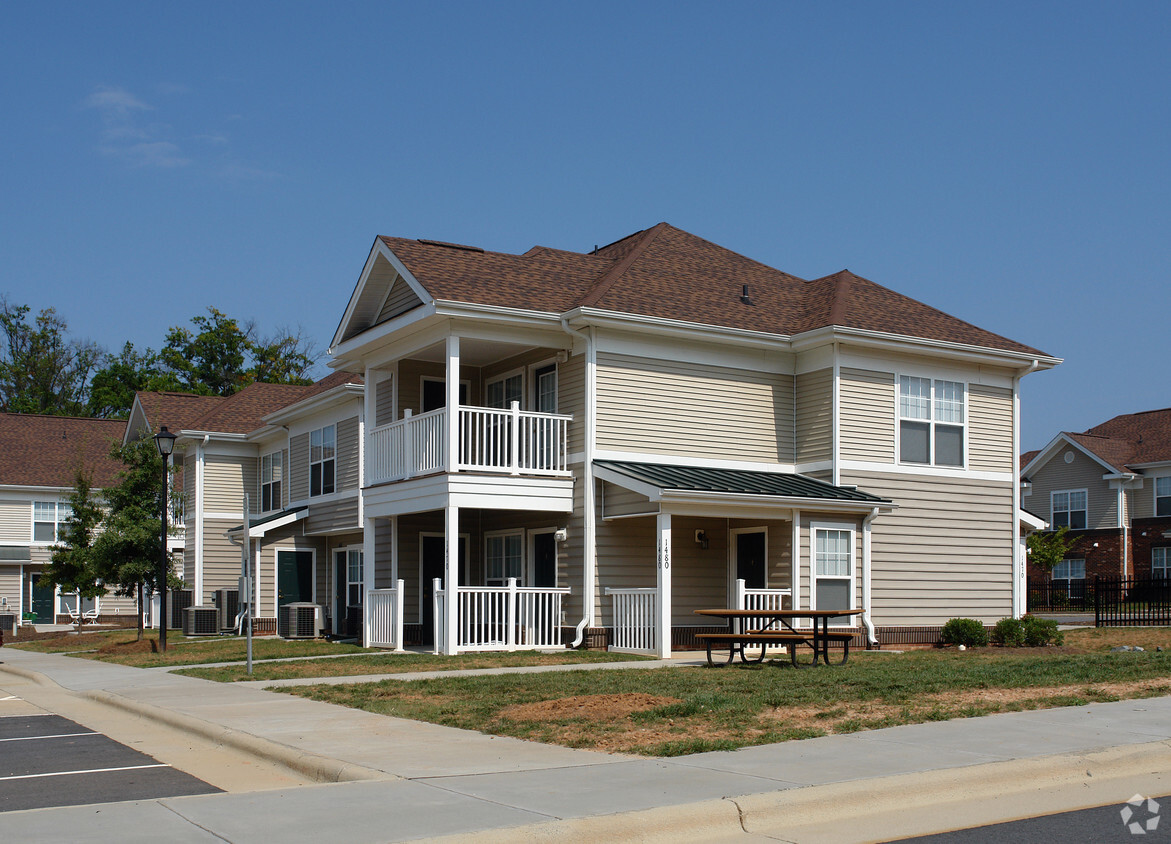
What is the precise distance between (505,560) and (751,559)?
5096 mm

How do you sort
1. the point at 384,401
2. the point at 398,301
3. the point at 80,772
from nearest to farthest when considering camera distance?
the point at 80,772 < the point at 398,301 < the point at 384,401

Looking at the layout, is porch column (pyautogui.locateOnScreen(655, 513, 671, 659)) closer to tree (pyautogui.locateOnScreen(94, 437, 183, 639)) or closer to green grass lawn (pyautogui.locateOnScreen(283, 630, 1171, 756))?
green grass lawn (pyautogui.locateOnScreen(283, 630, 1171, 756))

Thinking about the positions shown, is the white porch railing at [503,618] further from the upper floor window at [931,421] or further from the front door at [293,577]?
the front door at [293,577]

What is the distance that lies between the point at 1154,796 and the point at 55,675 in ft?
53.8

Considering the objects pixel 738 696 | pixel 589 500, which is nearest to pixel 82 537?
pixel 589 500

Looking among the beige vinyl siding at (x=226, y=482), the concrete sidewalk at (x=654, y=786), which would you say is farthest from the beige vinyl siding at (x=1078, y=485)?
the concrete sidewalk at (x=654, y=786)

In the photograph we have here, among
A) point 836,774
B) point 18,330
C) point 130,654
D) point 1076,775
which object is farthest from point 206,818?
point 18,330

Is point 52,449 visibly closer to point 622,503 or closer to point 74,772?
point 622,503

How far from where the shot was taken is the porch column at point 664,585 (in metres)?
19.6

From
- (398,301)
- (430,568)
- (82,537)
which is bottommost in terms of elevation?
(430,568)

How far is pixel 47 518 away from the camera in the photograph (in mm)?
45531

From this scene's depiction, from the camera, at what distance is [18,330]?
7162 cm

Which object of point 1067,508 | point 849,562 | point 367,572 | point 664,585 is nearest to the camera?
point 664,585

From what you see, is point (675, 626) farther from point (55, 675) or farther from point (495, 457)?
point (55, 675)
